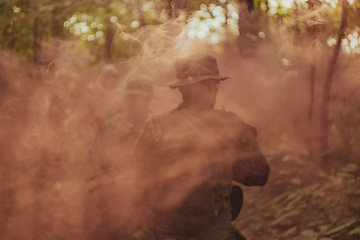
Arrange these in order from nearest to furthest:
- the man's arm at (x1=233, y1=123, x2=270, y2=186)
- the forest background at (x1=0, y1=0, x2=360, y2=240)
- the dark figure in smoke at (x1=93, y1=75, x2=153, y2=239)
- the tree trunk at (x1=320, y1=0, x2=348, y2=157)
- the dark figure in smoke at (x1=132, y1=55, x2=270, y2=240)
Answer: the dark figure in smoke at (x1=132, y1=55, x2=270, y2=240), the man's arm at (x1=233, y1=123, x2=270, y2=186), the dark figure in smoke at (x1=93, y1=75, x2=153, y2=239), the forest background at (x1=0, y1=0, x2=360, y2=240), the tree trunk at (x1=320, y1=0, x2=348, y2=157)

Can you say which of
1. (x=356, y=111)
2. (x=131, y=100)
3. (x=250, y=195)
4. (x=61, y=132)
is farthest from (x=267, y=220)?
(x=61, y=132)

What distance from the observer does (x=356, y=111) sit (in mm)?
6273

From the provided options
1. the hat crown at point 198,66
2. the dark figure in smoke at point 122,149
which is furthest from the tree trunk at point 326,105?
the hat crown at point 198,66

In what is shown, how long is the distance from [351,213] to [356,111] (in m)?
2.24

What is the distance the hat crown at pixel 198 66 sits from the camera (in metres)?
2.88

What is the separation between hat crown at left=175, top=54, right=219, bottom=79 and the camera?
2875mm

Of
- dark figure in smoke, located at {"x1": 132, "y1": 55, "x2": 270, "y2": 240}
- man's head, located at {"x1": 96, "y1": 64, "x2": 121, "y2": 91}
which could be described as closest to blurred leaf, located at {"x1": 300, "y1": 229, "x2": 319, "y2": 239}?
dark figure in smoke, located at {"x1": 132, "y1": 55, "x2": 270, "y2": 240}

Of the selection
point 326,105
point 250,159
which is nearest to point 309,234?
point 326,105

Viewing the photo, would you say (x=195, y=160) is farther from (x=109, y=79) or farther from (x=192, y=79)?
(x=109, y=79)

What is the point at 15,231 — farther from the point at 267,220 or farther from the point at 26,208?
the point at 267,220

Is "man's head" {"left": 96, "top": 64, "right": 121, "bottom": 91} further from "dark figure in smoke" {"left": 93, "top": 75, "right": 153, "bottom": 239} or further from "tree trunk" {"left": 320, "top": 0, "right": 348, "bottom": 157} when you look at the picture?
"tree trunk" {"left": 320, "top": 0, "right": 348, "bottom": 157}

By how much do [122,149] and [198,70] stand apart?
7.45 feet

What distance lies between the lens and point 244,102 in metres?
8.27

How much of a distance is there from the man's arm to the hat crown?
0.58 m
